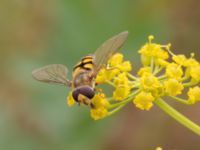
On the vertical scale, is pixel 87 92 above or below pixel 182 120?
above

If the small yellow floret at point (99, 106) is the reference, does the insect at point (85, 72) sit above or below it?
above

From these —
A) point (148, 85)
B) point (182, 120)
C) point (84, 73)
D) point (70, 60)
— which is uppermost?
point (70, 60)

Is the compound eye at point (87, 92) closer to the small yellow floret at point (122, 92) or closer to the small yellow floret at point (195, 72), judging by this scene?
the small yellow floret at point (122, 92)

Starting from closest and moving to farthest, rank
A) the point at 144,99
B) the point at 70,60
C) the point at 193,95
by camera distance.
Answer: the point at 144,99 → the point at 193,95 → the point at 70,60

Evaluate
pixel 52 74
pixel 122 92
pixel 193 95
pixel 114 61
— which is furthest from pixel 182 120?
pixel 52 74

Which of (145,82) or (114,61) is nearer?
(145,82)

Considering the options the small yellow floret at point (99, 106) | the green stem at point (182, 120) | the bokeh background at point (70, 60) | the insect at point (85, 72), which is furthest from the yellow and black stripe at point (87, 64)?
the bokeh background at point (70, 60)

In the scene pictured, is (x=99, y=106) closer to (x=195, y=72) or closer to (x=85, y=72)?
(x=85, y=72)
